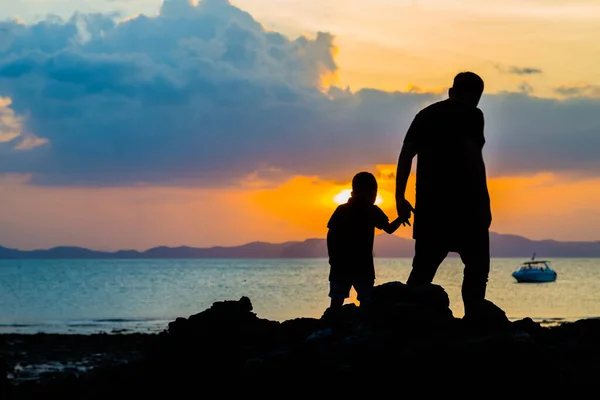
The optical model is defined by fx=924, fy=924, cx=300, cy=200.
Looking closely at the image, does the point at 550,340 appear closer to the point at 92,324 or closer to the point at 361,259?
the point at 361,259

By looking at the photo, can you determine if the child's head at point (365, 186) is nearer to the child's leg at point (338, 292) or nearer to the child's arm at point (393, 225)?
the child's arm at point (393, 225)

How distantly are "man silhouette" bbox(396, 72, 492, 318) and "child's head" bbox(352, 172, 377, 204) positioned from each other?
2324 millimetres

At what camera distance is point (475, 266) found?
32.7 feet

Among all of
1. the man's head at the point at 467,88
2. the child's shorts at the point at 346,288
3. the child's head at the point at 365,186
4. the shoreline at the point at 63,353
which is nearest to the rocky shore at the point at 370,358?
the child's shorts at the point at 346,288

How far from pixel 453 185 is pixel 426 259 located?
0.87 meters

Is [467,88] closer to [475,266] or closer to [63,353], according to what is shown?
[475,266]

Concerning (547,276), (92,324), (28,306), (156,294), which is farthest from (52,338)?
(547,276)

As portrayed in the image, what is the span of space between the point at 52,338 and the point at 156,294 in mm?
63272

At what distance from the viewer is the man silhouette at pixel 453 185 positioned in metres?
9.91

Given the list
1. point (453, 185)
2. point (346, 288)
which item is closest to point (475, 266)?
point (453, 185)

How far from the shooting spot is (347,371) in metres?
9.30

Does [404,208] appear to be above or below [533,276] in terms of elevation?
above

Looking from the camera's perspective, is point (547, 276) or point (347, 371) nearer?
point (347, 371)

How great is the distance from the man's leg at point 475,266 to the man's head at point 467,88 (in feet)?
4.81
